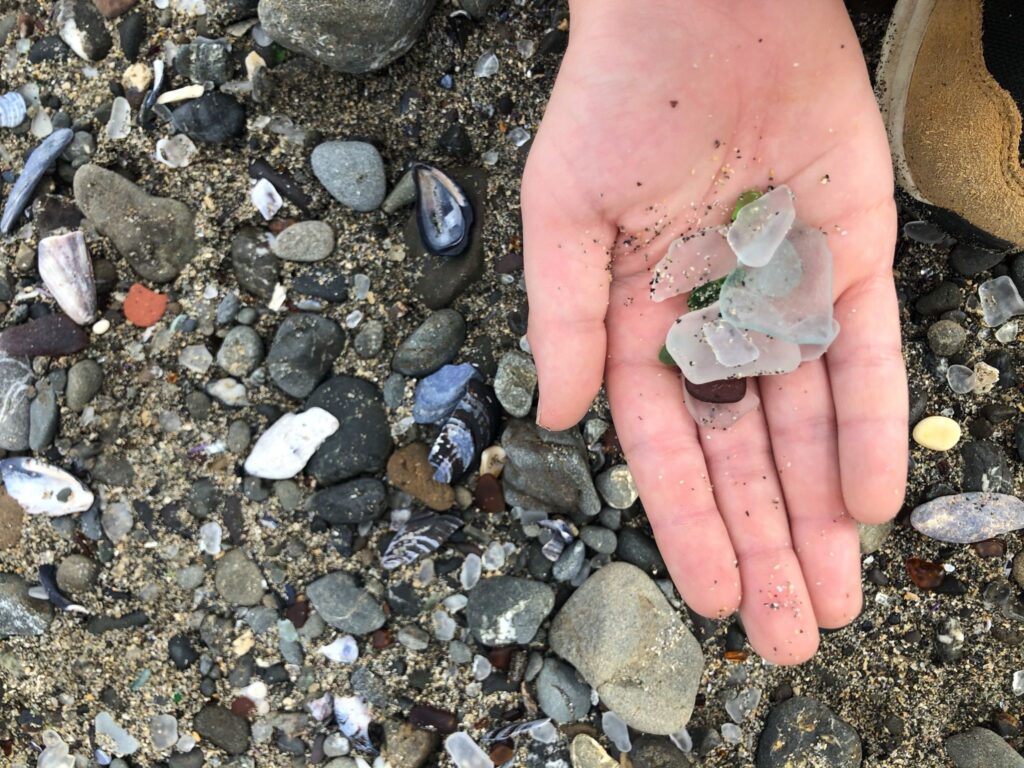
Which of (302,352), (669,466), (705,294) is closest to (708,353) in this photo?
(705,294)

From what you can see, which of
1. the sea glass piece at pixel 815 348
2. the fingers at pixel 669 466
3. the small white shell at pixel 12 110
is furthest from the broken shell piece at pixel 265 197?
the sea glass piece at pixel 815 348

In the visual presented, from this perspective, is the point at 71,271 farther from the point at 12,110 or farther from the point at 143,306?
the point at 12,110

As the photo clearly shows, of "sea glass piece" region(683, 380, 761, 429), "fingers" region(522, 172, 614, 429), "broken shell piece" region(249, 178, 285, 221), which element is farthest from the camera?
"broken shell piece" region(249, 178, 285, 221)

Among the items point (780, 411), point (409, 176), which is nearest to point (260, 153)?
point (409, 176)

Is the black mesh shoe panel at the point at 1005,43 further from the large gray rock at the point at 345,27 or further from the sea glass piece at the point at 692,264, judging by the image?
the large gray rock at the point at 345,27

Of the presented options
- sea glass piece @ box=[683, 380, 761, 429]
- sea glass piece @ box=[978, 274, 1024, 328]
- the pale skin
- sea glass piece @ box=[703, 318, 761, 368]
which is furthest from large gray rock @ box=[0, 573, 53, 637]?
sea glass piece @ box=[978, 274, 1024, 328]

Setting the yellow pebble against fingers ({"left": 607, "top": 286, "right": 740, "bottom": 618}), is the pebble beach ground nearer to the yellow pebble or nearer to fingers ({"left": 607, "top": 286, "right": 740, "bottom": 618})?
the yellow pebble

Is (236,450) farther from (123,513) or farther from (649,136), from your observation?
(649,136)
